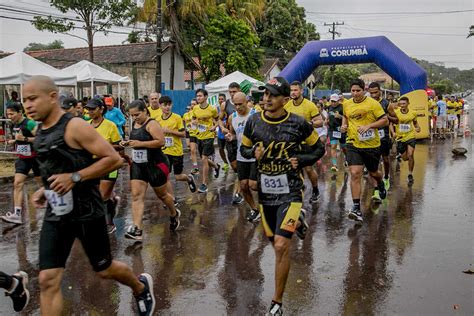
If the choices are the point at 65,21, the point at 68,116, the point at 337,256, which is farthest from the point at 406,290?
the point at 65,21

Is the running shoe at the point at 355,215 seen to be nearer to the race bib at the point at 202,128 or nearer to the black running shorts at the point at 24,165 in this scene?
the race bib at the point at 202,128

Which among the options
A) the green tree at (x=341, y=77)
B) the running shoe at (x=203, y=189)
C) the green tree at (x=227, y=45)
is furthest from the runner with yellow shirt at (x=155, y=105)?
the green tree at (x=341, y=77)

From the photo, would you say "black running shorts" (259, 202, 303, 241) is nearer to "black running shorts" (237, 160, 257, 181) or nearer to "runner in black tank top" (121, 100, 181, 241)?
"runner in black tank top" (121, 100, 181, 241)

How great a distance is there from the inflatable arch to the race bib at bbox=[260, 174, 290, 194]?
56.6 feet

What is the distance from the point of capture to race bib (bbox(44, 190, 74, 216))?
11.9 feet

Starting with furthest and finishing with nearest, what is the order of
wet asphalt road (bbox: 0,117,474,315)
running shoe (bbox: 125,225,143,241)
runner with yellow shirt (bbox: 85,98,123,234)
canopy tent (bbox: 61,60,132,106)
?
canopy tent (bbox: 61,60,132,106)
runner with yellow shirt (bbox: 85,98,123,234)
running shoe (bbox: 125,225,143,241)
wet asphalt road (bbox: 0,117,474,315)

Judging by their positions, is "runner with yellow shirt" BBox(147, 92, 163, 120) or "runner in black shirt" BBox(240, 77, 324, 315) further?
"runner with yellow shirt" BBox(147, 92, 163, 120)

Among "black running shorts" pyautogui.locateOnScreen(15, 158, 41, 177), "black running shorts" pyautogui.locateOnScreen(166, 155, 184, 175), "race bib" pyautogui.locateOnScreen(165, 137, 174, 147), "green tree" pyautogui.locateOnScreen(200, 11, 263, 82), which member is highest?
"green tree" pyautogui.locateOnScreen(200, 11, 263, 82)

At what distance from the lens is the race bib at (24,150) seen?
7.77 m

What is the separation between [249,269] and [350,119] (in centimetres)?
353

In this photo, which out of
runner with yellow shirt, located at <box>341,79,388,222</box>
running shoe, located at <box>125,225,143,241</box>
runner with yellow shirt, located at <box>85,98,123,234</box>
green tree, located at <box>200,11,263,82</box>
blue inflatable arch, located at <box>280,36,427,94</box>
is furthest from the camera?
green tree, located at <box>200,11,263,82</box>

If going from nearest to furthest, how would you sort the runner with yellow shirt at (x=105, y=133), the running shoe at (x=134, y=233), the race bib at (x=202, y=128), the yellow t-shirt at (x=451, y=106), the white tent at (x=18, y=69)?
1. the running shoe at (x=134, y=233)
2. the runner with yellow shirt at (x=105, y=133)
3. the race bib at (x=202, y=128)
4. the white tent at (x=18, y=69)
5. the yellow t-shirt at (x=451, y=106)

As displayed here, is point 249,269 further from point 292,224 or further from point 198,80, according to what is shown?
point 198,80

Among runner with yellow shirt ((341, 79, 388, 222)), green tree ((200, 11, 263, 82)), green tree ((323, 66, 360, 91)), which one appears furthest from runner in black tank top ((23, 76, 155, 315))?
green tree ((323, 66, 360, 91))
